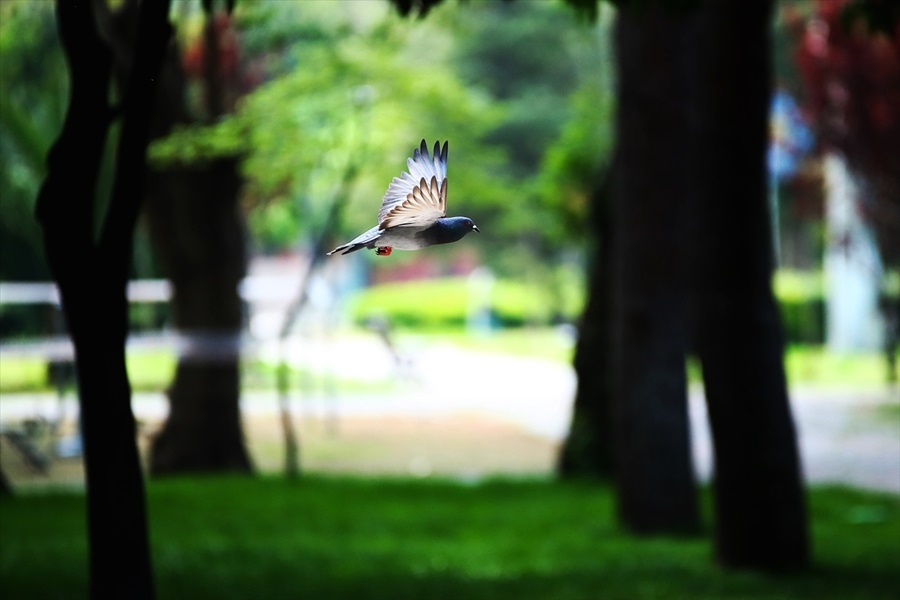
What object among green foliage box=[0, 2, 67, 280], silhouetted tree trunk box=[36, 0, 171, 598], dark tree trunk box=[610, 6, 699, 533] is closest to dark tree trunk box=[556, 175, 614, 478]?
dark tree trunk box=[610, 6, 699, 533]

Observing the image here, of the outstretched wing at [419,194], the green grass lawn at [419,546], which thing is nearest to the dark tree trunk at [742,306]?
the green grass lawn at [419,546]

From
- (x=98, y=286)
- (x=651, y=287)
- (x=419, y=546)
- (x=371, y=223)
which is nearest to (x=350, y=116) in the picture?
Result: (x=651, y=287)

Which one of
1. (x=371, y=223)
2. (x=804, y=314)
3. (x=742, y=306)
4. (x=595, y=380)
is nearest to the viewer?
(x=371, y=223)

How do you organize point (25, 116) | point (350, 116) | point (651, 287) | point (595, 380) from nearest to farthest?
point (651, 287), point (350, 116), point (595, 380), point (25, 116)

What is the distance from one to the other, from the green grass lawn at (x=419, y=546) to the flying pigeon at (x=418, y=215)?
174 inches

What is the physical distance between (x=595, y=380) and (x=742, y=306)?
5.28 metres

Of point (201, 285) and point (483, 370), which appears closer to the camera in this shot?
point (201, 285)

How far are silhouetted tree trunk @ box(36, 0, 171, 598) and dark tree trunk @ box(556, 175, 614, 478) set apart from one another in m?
7.86

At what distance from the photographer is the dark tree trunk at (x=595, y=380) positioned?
1173cm

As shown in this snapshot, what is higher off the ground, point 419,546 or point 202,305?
point 202,305

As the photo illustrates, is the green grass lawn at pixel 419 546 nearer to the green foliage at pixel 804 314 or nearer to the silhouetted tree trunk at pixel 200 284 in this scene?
the silhouetted tree trunk at pixel 200 284

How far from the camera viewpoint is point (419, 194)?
57.8 inches

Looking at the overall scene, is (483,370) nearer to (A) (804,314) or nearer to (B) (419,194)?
(A) (804,314)

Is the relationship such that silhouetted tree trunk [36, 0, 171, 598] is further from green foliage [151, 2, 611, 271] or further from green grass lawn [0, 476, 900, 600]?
green foliage [151, 2, 611, 271]
